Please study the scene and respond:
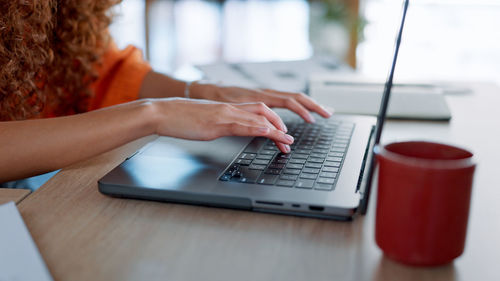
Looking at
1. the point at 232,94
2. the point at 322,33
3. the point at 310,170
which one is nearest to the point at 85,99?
the point at 232,94

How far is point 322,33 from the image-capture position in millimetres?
3535

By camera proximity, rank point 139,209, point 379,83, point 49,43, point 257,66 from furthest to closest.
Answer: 1. point 257,66
2. point 379,83
3. point 49,43
4. point 139,209

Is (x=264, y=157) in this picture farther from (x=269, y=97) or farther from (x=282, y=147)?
(x=269, y=97)

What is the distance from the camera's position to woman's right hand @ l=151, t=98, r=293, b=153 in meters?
0.65

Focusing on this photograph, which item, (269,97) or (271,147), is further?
(269,97)

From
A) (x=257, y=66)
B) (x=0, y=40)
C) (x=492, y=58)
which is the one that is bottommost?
(x=492, y=58)

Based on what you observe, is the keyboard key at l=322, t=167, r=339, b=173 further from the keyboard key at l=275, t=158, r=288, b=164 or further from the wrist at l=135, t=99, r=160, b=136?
the wrist at l=135, t=99, r=160, b=136

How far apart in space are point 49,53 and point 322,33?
9.27 feet

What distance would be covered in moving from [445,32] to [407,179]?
3712mm

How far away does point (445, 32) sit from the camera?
3713 millimetres

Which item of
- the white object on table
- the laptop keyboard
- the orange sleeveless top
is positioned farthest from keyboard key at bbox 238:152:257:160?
A: the orange sleeveless top

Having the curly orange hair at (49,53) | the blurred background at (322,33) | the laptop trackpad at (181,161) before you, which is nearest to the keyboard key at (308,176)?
the laptop trackpad at (181,161)

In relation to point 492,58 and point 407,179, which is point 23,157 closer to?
point 407,179

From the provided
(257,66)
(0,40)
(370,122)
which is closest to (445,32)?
(257,66)
